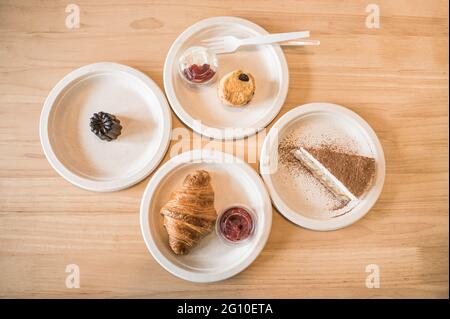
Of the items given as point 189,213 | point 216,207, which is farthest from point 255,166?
point 189,213

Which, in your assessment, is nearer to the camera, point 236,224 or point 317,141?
point 236,224

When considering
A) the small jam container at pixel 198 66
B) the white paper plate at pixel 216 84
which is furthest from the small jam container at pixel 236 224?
the small jam container at pixel 198 66

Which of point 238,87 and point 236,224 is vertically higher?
point 238,87

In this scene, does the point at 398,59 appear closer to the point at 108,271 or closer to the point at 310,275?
the point at 310,275

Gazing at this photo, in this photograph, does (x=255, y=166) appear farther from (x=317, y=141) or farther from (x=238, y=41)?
(x=238, y=41)

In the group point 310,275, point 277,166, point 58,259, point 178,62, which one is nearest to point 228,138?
point 277,166

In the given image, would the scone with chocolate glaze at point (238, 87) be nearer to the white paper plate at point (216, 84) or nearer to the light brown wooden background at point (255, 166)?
the white paper plate at point (216, 84)

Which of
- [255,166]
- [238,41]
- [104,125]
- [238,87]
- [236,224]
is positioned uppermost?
[238,41]
